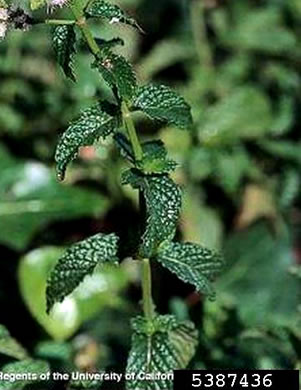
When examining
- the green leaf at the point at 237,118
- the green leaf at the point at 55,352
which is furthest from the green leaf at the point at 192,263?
the green leaf at the point at 237,118

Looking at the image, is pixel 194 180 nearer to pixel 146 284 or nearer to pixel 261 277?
pixel 261 277

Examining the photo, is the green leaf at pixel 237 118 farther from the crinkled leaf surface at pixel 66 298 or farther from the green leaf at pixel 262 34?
the crinkled leaf surface at pixel 66 298

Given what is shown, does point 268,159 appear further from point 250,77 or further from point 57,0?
point 57,0

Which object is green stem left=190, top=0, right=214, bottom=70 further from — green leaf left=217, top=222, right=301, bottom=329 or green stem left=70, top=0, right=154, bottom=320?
green stem left=70, top=0, right=154, bottom=320

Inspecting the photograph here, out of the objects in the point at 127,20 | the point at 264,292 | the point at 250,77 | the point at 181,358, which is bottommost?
the point at 181,358

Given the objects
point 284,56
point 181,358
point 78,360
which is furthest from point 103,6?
point 284,56

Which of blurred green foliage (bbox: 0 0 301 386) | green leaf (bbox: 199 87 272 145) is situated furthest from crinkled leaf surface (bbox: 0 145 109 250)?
green leaf (bbox: 199 87 272 145)

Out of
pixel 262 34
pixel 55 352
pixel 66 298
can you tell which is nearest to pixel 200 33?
pixel 262 34
